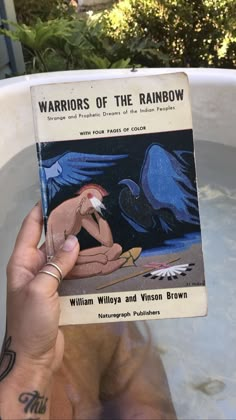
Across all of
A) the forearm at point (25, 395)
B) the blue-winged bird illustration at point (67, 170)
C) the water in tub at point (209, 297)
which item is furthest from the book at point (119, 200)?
the water in tub at point (209, 297)

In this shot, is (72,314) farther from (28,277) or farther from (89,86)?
(89,86)

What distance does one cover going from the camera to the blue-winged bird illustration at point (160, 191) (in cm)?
91

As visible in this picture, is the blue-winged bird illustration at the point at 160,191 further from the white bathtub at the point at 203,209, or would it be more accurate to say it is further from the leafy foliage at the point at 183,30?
the leafy foliage at the point at 183,30

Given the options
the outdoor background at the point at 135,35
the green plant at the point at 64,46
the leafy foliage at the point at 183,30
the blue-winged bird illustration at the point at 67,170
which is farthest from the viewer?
the leafy foliage at the point at 183,30

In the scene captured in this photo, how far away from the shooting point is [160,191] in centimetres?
92

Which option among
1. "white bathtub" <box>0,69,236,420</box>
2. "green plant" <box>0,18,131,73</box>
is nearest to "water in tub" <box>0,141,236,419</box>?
"white bathtub" <box>0,69,236,420</box>

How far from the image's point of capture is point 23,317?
2.78 ft

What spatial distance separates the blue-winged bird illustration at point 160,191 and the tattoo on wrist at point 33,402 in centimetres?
31

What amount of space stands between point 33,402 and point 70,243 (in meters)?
0.25

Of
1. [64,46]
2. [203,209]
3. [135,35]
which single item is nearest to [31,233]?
[203,209]

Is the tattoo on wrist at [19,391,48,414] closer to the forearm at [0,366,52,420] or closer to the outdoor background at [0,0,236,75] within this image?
the forearm at [0,366,52,420]

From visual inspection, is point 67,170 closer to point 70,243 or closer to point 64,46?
point 70,243

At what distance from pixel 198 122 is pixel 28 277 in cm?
126

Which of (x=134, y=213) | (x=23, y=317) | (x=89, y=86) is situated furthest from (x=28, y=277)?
(x=89, y=86)
